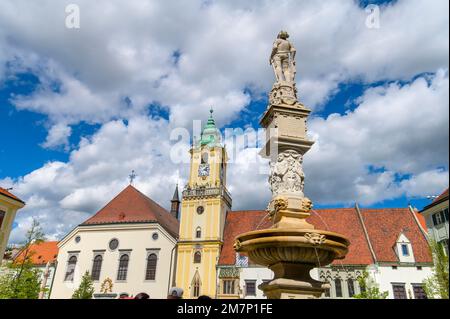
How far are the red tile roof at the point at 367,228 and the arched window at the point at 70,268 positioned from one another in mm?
17218

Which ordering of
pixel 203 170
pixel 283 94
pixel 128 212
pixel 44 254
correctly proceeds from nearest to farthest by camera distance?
pixel 283 94 < pixel 128 212 < pixel 203 170 < pixel 44 254

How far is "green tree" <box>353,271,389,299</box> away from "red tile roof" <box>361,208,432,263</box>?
318cm

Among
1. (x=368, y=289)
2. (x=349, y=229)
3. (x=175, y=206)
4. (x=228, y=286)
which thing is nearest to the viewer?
(x=368, y=289)

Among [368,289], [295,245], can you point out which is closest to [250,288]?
[368,289]

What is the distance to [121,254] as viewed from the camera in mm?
39875

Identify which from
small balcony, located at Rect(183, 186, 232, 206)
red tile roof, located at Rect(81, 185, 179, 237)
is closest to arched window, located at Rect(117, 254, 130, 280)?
red tile roof, located at Rect(81, 185, 179, 237)

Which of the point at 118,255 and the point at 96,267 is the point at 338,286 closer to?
the point at 118,255

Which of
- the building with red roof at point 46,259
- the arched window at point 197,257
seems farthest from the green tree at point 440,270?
the building with red roof at point 46,259

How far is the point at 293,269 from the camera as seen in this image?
6184 mm

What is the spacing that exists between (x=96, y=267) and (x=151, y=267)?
6625 mm

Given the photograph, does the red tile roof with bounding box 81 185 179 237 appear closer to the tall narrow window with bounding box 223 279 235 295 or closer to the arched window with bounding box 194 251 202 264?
the arched window with bounding box 194 251 202 264

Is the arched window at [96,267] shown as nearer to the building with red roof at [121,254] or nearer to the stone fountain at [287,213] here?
the building with red roof at [121,254]
